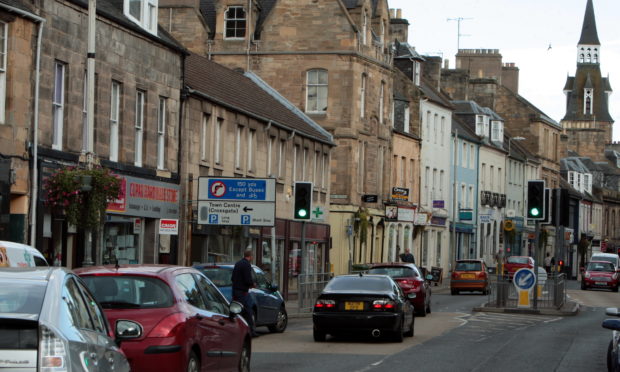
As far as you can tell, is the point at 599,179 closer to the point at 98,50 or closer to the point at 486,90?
the point at 486,90

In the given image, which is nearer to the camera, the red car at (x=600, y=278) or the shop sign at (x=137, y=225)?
the shop sign at (x=137, y=225)

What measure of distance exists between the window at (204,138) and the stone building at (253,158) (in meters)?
0.03

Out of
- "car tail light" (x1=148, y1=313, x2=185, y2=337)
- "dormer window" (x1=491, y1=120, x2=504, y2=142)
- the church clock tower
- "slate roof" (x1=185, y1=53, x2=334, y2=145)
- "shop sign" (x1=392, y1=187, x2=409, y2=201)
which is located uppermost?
the church clock tower

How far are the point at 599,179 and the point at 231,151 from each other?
100876 millimetres

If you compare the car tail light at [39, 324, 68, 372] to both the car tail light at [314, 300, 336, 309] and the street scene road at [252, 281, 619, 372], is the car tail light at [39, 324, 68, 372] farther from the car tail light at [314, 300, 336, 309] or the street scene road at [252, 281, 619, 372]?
the car tail light at [314, 300, 336, 309]

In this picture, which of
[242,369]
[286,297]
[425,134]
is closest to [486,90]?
[425,134]

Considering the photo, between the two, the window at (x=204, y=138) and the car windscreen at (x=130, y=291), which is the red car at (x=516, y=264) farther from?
the car windscreen at (x=130, y=291)

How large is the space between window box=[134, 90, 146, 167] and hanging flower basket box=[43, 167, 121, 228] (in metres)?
7.79

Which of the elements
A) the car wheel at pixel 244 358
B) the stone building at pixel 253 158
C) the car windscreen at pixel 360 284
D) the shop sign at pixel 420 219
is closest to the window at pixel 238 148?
the stone building at pixel 253 158

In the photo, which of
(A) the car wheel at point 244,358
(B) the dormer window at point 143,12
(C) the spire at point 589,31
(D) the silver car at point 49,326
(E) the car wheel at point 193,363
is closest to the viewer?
(D) the silver car at point 49,326

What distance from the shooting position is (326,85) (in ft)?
194

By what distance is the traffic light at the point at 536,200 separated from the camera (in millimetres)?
33969

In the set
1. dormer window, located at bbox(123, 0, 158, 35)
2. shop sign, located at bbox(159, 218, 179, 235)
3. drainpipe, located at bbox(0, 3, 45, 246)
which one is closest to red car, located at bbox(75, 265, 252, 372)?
drainpipe, located at bbox(0, 3, 45, 246)

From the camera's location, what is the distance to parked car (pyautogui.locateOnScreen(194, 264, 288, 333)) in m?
25.6
